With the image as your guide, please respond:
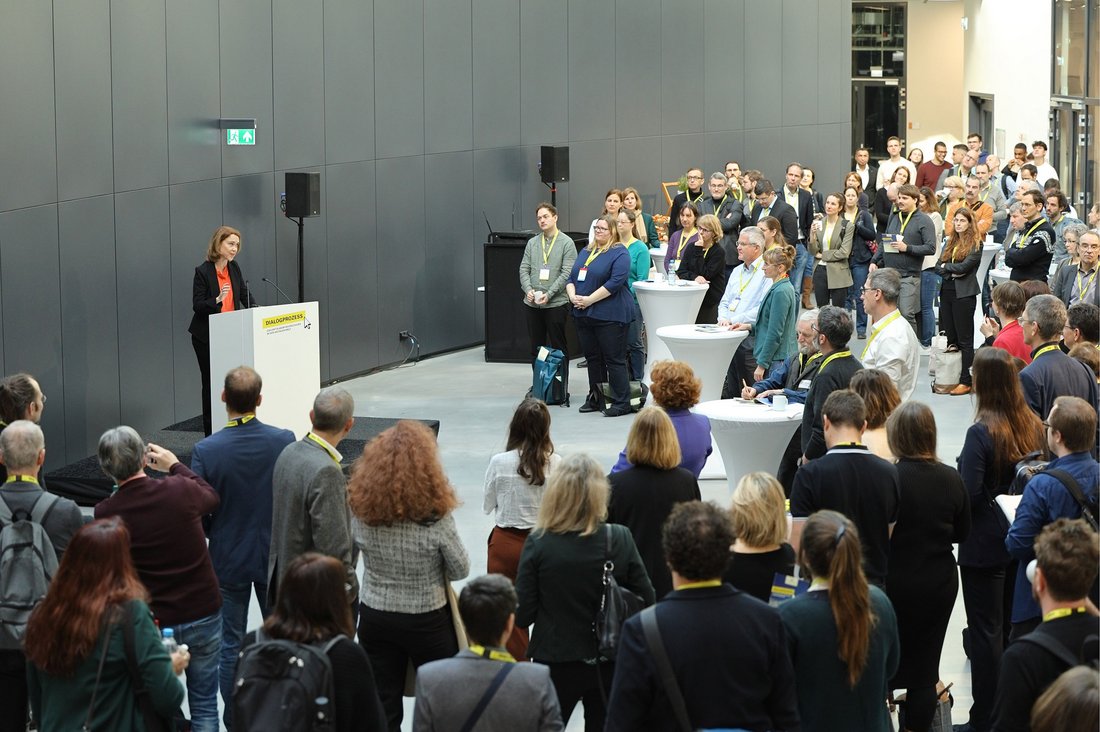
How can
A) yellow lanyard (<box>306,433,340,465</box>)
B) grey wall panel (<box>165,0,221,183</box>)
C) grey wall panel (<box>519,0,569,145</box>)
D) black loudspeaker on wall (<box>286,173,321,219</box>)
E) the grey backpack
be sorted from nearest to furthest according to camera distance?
the grey backpack < yellow lanyard (<box>306,433,340,465</box>) < grey wall panel (<box>165,0,221,183</box>) < black loudspeaker on wall (<box>286,173,321,219</box>) < grey wall panel (<box>519,0,569,145</box>)

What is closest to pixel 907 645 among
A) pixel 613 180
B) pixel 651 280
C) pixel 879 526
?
pixel 879 526

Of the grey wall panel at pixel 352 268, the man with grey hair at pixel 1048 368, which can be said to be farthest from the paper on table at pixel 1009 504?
the grey wall panel at pixel 352 268

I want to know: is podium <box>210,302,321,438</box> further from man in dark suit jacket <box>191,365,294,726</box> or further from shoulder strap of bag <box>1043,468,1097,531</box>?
shoulder strap of bag <box>1043,468,1097,531</box>

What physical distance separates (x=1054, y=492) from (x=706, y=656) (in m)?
1.78

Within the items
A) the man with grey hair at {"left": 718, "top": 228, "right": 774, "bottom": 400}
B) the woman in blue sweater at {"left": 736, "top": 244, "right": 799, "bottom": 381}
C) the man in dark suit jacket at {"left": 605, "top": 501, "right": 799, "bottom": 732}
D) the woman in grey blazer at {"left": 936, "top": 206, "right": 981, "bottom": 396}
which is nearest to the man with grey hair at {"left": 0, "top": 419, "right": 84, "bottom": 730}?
the man in dark suit jacket at {"left": 605, "top": 501, "right": 799, "bottom": 732}

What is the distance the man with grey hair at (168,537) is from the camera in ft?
14.3

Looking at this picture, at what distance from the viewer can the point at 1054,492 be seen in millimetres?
4395

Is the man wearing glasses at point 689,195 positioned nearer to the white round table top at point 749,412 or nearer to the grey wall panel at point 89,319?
the grey wall panel at point 89,319

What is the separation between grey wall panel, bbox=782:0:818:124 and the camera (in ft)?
69.6

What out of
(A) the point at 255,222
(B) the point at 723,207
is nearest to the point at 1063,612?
(A) the point at 255,222

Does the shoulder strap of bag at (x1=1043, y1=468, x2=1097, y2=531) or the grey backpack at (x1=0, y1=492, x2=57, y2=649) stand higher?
the shoulder strap of bag at (x1=1043, y1=468, x2=1097, y2=531)

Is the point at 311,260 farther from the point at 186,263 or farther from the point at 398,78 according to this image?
the point at 398,78

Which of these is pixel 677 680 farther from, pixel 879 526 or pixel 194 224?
pixel 194 224

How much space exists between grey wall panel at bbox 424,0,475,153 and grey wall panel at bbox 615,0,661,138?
3.26 metres
